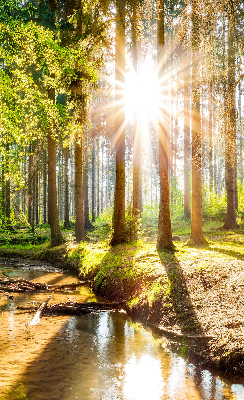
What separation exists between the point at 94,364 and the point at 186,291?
2.75 meters

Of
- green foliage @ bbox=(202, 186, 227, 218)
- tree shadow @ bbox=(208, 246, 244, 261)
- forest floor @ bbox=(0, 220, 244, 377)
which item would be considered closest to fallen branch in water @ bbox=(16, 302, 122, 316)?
forest floor @ bbox=(0, 220, 244, 377)

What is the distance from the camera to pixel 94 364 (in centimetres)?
493

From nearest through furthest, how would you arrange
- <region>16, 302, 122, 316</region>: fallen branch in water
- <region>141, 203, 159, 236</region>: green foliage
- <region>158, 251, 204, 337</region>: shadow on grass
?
<region>158, 251, 204, 337</region>: shadow on grass < <region>16, 302, 122, 316</region>: fallen branch in water < <region>141, 203, 159, 236</region>: green foliage

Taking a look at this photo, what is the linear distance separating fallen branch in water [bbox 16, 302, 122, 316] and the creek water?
29cm

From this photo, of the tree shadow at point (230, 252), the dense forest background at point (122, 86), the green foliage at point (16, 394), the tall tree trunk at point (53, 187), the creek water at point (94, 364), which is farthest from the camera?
the tall tree trunk at point (53, 187)

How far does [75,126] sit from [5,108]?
12.0 ft

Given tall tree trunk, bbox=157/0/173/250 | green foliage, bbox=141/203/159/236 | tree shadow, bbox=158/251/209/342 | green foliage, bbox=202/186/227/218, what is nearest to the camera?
tree shadow, bbox=158/251/209/342

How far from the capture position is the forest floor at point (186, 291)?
505 cm

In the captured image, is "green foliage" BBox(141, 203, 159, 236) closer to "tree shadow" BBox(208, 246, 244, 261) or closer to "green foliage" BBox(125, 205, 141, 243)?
"green foliage" BBox(125, 205, 141, 243)

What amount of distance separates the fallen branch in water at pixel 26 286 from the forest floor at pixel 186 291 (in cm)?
90

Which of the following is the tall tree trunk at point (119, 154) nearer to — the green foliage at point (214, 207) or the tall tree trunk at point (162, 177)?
the tall tree trunk at point (162, 177)

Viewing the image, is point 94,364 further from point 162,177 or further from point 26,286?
point 162,177

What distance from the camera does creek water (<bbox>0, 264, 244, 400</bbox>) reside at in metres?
4.06

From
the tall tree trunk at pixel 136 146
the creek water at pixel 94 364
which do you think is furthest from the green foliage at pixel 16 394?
the tall tree trunk at pixel 136 146
